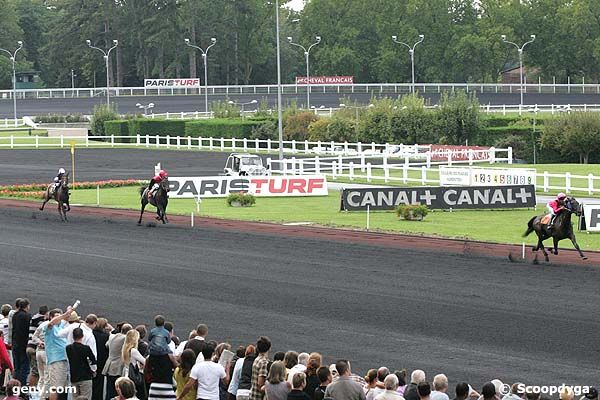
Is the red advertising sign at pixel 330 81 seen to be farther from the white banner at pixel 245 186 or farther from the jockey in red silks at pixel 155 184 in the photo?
the jockey in red silks at pixel 155 184

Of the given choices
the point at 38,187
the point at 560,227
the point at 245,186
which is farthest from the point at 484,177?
the point at 38,187

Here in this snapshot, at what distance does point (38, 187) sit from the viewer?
48594mm

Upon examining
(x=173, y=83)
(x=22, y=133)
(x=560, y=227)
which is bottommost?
(x=560, y=227)

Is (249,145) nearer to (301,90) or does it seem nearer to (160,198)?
(301,90)

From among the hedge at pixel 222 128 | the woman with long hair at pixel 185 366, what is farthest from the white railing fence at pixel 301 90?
the woman with long hair at pixel 185 366

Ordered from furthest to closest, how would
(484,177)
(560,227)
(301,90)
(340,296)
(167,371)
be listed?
(301,90) < (484,177) < (560,227) < (340,296) < (167,371)

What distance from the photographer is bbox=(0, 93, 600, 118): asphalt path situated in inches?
4171

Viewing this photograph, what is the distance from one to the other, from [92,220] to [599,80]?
10019 centimetres

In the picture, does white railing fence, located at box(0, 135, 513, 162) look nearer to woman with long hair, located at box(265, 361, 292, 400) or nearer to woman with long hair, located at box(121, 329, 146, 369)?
woman with long hair, located at box(121, 329, 146, 369)

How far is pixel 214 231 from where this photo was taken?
113 feet

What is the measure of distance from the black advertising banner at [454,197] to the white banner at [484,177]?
3544mm

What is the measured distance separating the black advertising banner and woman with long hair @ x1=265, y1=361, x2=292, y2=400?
83.7ft

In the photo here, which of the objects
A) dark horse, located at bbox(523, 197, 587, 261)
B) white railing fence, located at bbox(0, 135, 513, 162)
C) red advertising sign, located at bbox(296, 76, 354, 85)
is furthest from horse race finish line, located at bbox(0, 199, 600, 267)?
red advertising sign, located at bbox(296, 76, 354, 85)

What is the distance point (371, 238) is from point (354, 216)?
5.33 m
